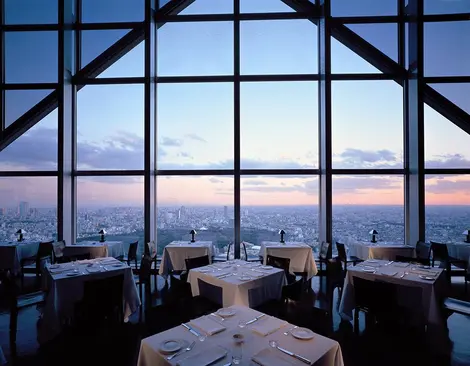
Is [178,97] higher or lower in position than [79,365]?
higher

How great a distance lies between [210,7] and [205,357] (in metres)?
7.82

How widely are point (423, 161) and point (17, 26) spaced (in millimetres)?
10506

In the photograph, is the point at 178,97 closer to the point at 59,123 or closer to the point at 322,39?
the point at 59,123

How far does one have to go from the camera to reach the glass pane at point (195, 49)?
7.13m

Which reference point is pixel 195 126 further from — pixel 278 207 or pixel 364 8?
pixel 364 8

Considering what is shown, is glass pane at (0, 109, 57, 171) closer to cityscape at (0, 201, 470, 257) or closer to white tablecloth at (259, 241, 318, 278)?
cityscape at (0, 201, 470, 257)

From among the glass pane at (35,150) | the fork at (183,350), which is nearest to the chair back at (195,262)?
the fork at (183,350)

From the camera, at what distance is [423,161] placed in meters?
6.45

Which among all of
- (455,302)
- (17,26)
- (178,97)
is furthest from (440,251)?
(17,26)

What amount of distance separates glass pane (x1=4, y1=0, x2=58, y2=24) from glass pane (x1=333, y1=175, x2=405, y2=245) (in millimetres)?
8158

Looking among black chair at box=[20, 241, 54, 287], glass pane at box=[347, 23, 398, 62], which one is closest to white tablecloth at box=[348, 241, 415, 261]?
glass pane at box=[347, 23, 398, 62]

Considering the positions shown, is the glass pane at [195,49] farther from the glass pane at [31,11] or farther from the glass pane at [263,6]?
the glass pane at [31,11]

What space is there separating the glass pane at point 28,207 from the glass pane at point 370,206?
23.2 feet

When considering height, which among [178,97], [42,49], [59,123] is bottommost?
[59,123]
